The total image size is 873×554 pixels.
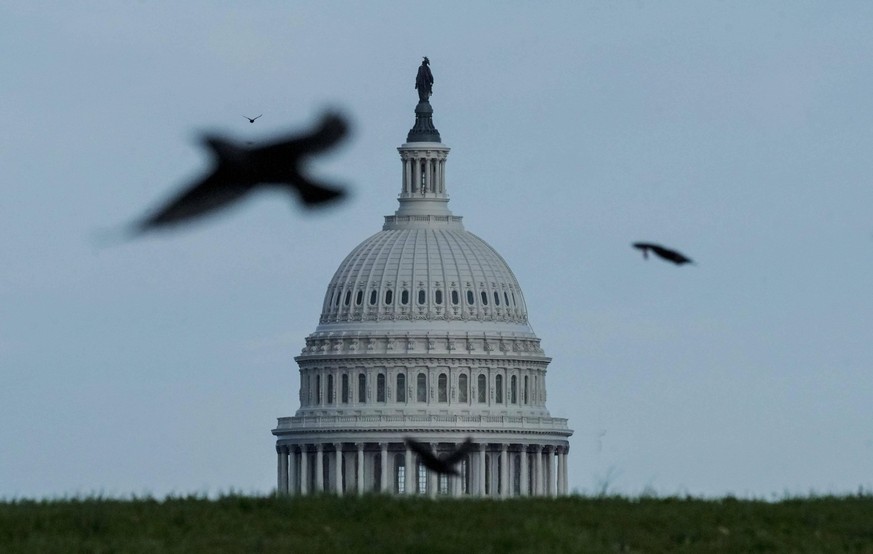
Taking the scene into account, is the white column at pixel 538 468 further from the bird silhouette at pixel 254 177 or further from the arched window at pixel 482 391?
the bird silhouette at pixel 254 177

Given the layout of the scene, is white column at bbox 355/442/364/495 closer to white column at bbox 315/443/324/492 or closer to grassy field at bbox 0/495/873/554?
white column at bbox 315/443/324/492

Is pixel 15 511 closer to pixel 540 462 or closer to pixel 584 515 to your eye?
pixel 584 515

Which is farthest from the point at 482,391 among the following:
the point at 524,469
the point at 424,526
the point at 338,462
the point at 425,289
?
the point at 424,526

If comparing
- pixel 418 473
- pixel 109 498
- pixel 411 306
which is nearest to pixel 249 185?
pixel 109 498

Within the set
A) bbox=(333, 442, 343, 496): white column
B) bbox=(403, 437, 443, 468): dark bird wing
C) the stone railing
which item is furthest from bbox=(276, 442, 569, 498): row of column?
bbox=(403, 437, 443, 468): dark bird wing

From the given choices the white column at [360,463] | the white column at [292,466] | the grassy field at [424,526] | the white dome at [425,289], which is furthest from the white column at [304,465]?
the grassy field at [424,526]
